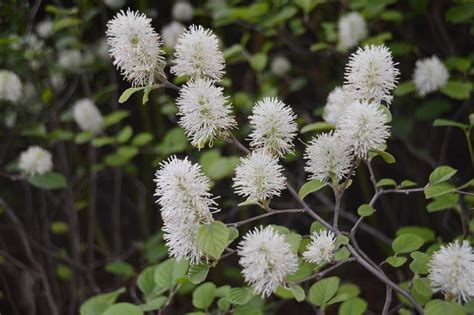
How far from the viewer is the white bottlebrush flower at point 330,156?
2.94 ft

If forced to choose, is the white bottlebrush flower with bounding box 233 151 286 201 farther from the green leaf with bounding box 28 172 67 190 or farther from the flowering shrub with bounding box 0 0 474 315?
the green leaf with bounding box 28 172 67 190

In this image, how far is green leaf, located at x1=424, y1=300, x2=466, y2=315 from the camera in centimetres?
83

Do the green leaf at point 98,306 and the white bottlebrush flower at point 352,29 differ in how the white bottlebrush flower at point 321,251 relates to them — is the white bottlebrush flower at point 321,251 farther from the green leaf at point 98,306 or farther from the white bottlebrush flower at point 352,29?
the white bottlebrush flower at point 352,29

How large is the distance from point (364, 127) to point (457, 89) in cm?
90

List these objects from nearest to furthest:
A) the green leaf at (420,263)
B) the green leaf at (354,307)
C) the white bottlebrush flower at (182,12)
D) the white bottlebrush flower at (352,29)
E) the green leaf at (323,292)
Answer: the green leaf at (420,263), the green leaf at (323,292), the green leaf at (354,307), the white bottlebrush flower at (352,29), the white bottlebrush flower at (182,12)

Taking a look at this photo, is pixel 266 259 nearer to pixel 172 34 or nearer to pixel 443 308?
pixel 443 308

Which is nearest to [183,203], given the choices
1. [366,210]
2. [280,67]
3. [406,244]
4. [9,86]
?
[366,210]

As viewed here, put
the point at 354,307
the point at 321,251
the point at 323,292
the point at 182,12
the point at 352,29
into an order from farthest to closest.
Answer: the point at 182,12, the point at 352,29, the point at 354,307, the point at 323,292, the point at 321,251

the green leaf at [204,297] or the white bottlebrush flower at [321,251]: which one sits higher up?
the white bottlebrush flower at [321,251]

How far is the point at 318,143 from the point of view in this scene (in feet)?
2.97

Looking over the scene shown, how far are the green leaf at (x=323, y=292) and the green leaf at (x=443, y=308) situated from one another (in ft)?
0.89

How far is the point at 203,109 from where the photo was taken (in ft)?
2.88

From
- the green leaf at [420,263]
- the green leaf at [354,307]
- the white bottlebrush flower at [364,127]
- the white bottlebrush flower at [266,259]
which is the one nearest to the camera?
the white bottlebrush flower at [266,259]

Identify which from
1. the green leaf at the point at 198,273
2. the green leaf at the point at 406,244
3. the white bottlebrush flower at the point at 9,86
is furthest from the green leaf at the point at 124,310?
the white bottlebrush flower at the point at 9,86
